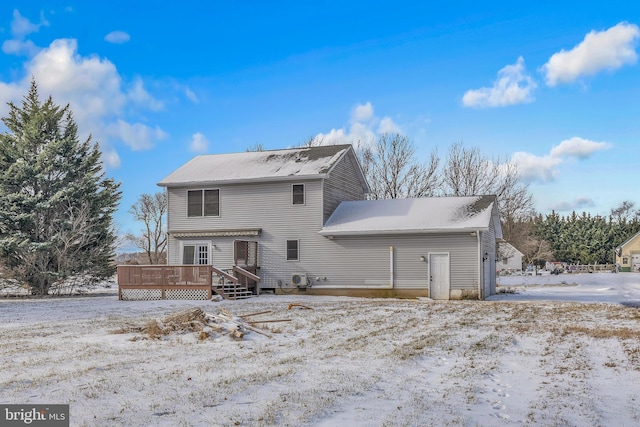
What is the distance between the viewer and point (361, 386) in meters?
7.64

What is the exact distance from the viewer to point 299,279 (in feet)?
82.7

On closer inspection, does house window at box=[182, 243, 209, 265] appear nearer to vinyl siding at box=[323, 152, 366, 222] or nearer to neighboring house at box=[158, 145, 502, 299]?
neighboring house at box=[158, 145, 502, 299]

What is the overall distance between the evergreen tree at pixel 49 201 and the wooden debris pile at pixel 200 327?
17.3m

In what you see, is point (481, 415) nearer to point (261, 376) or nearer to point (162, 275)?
point (261, 376)

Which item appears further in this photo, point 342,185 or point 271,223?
point 342,185

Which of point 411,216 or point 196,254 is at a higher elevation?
point 411,216

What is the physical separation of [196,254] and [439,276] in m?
11.0

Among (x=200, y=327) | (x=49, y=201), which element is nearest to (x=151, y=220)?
(x=49, y=201)

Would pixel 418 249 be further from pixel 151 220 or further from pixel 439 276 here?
pixel 151 220

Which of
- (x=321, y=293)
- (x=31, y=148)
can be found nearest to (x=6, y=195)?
(x=31, y=148)

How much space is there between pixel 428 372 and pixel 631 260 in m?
65.6

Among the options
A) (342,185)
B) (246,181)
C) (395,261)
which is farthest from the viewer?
(342,185)

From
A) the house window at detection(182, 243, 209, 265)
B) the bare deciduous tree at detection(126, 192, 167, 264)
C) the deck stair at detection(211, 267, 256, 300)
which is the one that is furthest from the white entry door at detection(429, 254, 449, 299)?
the bare deciduous tree at detection(126, 192, 167, 264)

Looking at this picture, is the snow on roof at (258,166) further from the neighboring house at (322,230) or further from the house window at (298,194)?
the house window at (298,194)
